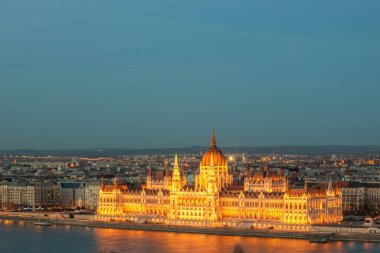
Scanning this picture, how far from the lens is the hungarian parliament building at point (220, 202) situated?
2776 inches

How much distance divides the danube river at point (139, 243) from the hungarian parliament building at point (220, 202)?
410 cm

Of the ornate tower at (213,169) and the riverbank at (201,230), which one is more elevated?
the ornate tower at (213,169)

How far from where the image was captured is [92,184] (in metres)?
90.7

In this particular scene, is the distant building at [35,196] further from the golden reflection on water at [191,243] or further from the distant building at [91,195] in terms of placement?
the golden reflection on water at [191,243]

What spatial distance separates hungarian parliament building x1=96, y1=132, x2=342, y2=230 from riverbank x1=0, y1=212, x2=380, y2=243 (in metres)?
1.47

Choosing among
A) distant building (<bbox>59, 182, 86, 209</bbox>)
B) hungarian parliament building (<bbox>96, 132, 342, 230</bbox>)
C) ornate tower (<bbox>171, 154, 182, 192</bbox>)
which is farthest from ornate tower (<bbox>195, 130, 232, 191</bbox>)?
distant building (<bbox>59, 182, 86, 209</bbox>)

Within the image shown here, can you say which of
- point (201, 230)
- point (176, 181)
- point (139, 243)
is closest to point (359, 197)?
point (176, 181)

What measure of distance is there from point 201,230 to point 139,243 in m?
8.12

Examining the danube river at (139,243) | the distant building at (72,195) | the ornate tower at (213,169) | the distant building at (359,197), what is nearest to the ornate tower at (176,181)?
the ornate tower at (213,169)

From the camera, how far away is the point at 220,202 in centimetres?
7425

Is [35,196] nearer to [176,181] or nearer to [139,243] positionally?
[176,181]

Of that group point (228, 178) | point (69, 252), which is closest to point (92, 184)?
point (228, 178)

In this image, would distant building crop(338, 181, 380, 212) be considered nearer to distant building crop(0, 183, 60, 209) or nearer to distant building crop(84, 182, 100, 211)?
distant building crop(84, 182, 100, 211)

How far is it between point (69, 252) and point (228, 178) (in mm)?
20567
